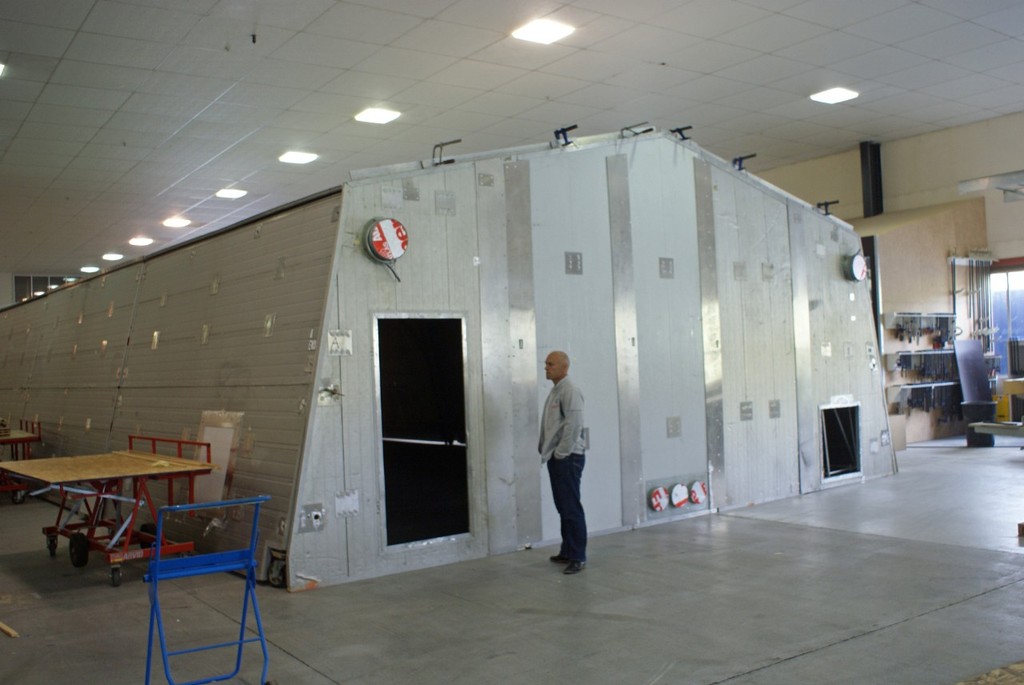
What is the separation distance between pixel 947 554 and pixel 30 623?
6.12m

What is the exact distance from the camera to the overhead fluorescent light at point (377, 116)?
36.5ft

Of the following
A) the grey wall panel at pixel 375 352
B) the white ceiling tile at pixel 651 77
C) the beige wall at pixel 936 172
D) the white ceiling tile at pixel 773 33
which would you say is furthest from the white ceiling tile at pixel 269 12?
the beige wall at pixel 936 172

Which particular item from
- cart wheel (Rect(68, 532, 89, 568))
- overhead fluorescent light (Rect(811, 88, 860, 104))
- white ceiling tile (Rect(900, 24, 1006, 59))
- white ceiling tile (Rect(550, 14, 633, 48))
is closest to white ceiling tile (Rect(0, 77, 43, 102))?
cart wheel (Rect(68, 532, 89, 568))

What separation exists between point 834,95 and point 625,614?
849cm

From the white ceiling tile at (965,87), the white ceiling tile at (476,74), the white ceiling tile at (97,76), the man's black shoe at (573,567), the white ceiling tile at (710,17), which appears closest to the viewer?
the man's black shoe at (573,567)

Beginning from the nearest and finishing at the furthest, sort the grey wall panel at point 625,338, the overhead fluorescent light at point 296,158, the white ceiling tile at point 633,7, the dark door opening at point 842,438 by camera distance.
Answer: the grey wall panel at point 625,338
the white ceiling tile at point 633,7
the dark door opening at point 842,438
the overhead fluorescent light at point 296,158

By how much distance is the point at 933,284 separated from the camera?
1366 centimetres

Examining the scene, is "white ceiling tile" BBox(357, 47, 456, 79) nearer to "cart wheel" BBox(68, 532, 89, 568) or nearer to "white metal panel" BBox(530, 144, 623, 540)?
"white metal panel" BBox(530, 144, 623, 540)

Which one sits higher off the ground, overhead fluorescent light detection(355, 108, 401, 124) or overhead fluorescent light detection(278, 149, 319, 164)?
overhead fluorescent light detection(355, 108, 401, 124)

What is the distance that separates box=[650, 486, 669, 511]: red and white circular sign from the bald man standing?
1698mm

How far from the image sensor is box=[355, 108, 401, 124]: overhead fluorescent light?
36.5 feet

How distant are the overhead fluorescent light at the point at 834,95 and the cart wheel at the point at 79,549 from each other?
9583 mm

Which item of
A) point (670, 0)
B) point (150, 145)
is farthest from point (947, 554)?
point (150, 145)

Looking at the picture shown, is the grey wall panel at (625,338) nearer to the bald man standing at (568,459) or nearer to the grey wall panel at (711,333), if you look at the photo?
the grey wall panel at (711,333)
